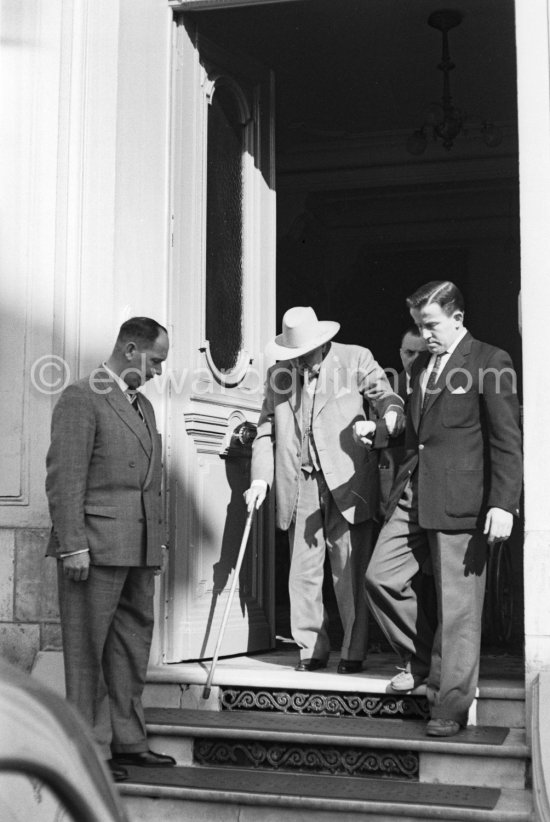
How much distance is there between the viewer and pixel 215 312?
6.18 m

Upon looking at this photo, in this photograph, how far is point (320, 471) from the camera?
18.8ft

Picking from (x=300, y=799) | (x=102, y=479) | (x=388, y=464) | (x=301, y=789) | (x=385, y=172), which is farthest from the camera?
(x=385, y=172)

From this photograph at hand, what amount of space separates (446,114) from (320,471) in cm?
369

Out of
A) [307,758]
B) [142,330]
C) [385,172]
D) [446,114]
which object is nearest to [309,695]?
[307,758]

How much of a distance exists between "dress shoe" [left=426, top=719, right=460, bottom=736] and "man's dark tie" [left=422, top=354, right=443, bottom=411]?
128 cm

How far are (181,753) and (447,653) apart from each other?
119cm

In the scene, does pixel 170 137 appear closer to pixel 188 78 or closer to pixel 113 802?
pixel 188 78

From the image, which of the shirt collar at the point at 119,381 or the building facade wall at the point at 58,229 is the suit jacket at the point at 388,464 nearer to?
the building facade wall at the point at 58,229

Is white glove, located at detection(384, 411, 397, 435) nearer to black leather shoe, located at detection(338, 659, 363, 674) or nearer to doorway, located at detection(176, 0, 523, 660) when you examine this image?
black leather shoe, located at detection(338, 659, 363, 674)

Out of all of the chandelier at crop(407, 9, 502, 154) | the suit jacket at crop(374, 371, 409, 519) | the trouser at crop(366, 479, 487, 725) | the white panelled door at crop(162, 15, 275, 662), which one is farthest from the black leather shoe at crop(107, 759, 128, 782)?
the chandelier at crop(407, 9, 502, 154)

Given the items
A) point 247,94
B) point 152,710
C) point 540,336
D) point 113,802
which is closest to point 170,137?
point 247,94

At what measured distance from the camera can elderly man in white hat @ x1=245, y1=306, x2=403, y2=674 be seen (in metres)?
5.58

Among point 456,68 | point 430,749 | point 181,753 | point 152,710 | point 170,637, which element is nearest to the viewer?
point 430,749

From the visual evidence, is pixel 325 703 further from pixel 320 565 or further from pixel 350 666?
pixel 320 565
